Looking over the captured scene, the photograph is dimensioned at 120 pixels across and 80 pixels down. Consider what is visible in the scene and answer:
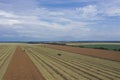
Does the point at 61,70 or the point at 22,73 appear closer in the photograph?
the point at 22,73

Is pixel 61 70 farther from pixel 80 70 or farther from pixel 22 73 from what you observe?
pixel 22 73

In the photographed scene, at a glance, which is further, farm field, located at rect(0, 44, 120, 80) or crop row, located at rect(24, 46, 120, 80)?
farm field, located at rect(0, 44, 120, 80)

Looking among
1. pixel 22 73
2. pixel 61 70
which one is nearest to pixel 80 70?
pixel 61 70

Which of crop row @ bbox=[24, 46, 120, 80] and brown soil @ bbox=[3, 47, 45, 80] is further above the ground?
brown soil @ bbox=[3, 47, 45, 80]

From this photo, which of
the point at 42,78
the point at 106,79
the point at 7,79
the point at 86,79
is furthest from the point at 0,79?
the point at 106,79

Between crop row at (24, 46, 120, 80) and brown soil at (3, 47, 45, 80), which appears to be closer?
crop row at (24, 46, 120, 80)

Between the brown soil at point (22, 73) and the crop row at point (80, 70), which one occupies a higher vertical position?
the brown soil at point (22, 73)

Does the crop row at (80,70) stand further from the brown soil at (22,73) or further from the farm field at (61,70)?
the brown soil at (22,73)

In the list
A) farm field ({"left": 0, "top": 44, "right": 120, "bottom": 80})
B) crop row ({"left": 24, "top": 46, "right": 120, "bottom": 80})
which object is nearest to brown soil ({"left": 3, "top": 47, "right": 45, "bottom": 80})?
farm field ({"left": 0, "top": 44, "right": 120, "bottom": 80})

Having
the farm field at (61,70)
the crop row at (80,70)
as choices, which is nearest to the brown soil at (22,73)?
the farm field at (61,70)

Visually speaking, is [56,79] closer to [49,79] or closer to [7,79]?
[49,79]

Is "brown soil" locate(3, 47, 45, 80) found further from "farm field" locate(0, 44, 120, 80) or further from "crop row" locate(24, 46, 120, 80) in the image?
"crop row" locate(24, 46, 120, 80)
